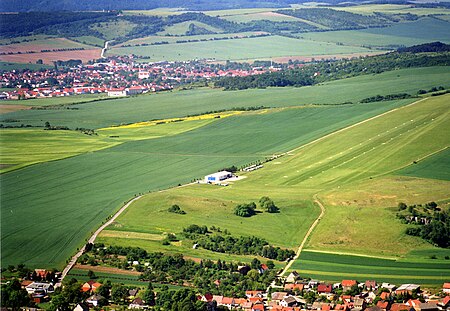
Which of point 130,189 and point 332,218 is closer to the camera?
point 332,218

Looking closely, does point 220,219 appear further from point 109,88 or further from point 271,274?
point 109,88

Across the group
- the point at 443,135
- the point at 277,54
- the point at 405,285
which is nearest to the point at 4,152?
the point at 443,135

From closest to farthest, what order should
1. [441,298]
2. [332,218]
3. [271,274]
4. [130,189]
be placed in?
[441,298]
[271,274]
[332,218]
[130,189]

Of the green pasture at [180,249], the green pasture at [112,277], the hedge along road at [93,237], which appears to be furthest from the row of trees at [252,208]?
the green pasture at [112,277]

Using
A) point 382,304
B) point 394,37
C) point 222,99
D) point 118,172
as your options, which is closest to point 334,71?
point 222,99

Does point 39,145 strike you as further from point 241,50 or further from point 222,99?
point 241,50
